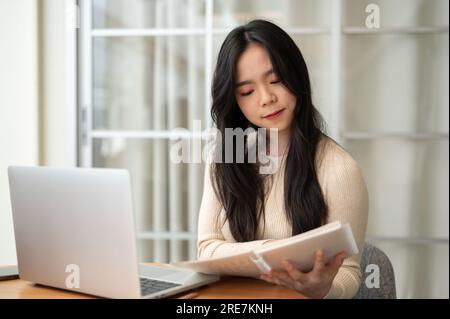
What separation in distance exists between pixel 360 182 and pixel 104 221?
72 cm

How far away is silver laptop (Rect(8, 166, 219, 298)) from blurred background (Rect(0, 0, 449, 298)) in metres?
1.57

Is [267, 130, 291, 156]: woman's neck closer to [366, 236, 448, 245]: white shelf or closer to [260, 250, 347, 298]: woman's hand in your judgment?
[260, 250, 347, 298]: woman's hand

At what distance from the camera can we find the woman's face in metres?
1.41

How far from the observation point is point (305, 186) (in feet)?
4.72

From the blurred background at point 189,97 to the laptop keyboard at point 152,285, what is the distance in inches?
61.0

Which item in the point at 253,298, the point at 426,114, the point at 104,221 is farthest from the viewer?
the point at 426,114

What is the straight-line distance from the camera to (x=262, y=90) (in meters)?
1.41

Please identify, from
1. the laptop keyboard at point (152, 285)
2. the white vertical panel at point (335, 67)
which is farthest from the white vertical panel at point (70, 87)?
the laptop keyboard at point (152, 285)

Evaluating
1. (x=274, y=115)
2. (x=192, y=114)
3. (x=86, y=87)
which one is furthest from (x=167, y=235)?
(x=274, y=115)

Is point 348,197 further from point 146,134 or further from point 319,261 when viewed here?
point 146,134

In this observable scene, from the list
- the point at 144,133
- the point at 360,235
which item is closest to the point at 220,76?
the point at 360,235

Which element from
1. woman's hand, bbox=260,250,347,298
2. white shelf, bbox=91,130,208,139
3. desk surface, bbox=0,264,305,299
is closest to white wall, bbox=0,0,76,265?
white shelf, bbox=91,130,208,139

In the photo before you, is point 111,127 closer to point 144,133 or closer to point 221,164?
point 144,133

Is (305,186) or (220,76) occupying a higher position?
(220,76)
